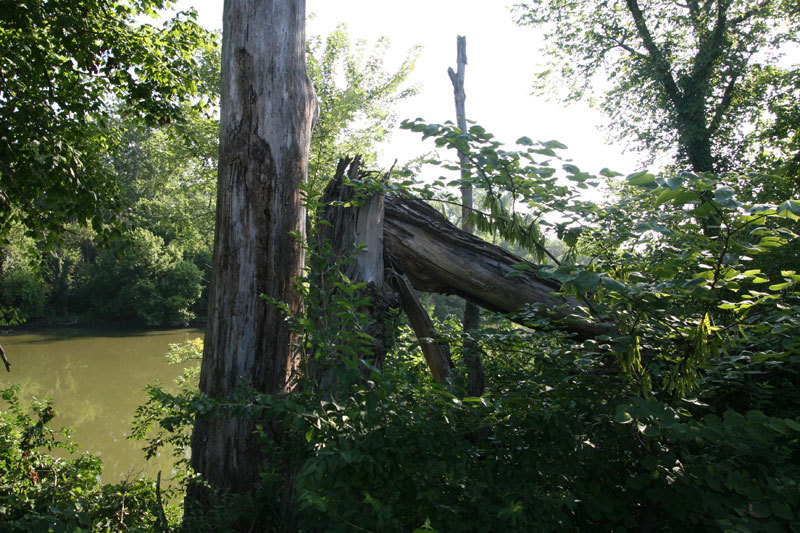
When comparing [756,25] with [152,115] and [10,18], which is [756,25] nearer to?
[152,115]

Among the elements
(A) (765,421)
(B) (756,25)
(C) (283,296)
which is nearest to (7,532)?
(C) (283,296)

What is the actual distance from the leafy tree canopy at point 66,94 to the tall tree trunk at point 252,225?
197cm

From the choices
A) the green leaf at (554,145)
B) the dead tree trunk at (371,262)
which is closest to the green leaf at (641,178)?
the green leaf at (554,145)

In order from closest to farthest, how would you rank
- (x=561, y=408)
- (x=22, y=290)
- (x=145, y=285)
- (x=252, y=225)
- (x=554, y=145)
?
(x=561, y=408), (x=554, y=145), (x=252, y=225), (x=22, y=290), (x=145, y=285)

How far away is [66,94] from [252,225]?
298 centimetres

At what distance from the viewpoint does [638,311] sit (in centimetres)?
150

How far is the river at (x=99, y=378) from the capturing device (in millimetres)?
10555

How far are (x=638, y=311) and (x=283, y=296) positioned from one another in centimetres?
194

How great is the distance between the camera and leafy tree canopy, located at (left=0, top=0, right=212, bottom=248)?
148 inches

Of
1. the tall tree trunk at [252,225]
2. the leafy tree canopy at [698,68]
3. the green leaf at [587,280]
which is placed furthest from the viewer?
the leafy tree canopy at [698,68]

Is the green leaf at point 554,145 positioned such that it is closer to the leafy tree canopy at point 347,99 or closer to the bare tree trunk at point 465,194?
the bare tree trunk at point 465,194

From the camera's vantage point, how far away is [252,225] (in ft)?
9.06

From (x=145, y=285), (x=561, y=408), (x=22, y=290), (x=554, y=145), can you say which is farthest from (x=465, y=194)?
(x=22, y=290)

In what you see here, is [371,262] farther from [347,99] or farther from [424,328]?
[347,99]
